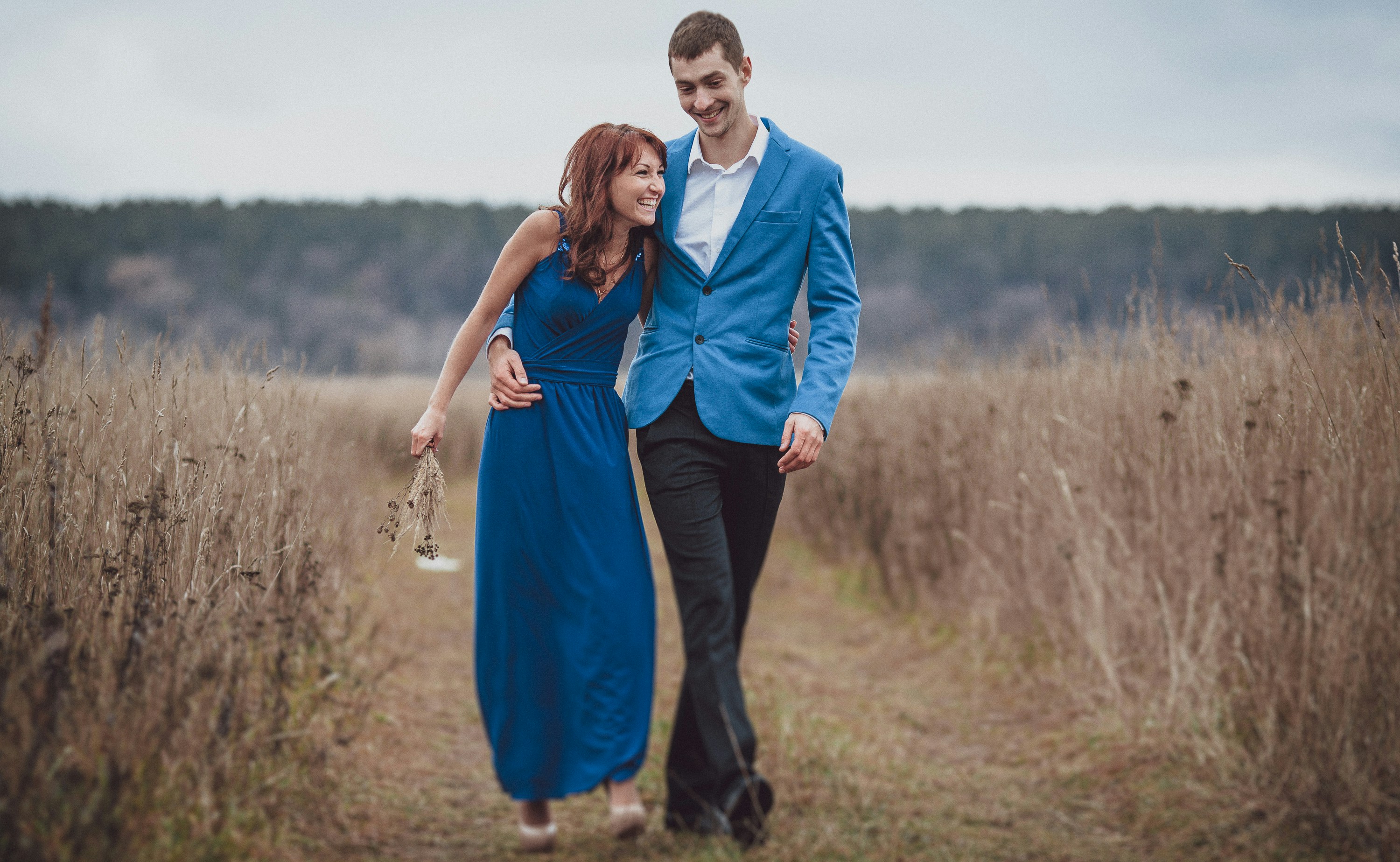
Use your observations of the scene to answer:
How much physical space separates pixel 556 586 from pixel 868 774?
5.32ft

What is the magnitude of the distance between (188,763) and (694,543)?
4.28 feet

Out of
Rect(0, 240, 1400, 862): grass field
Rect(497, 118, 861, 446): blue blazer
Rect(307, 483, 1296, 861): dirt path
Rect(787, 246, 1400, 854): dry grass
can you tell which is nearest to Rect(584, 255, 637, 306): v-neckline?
Rect(497, 118, 861, 446): blue blazer

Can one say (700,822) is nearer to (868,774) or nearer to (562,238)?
(868,774)

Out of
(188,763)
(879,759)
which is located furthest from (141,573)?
(879,759)

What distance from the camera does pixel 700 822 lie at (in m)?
2.94

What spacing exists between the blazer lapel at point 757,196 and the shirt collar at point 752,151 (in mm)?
30

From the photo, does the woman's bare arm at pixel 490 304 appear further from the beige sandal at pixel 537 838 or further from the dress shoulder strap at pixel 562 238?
the beige sandal at pixel 537 838

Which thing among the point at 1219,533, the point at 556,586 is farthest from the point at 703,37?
the point at 1219,533

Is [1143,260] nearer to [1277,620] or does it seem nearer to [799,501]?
[799,501]

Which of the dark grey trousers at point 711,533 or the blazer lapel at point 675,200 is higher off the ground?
the blazer lapel at point 675,200

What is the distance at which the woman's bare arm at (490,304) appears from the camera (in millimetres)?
2814

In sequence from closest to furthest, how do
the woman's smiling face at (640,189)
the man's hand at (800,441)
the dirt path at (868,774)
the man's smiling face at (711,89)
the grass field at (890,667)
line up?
the grass field at (890,667), the man's hand at (800,441), the man's smiling face at (711,89), the woman's smiling face at (640,189), the dirt path at (868,774)

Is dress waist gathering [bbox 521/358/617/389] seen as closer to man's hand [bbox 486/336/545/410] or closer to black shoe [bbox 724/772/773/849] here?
man's hand [bbox 486/336/545/410]

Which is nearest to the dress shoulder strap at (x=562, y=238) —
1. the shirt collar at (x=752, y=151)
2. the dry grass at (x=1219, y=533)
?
the shirt collar at (x=752, y=151)
